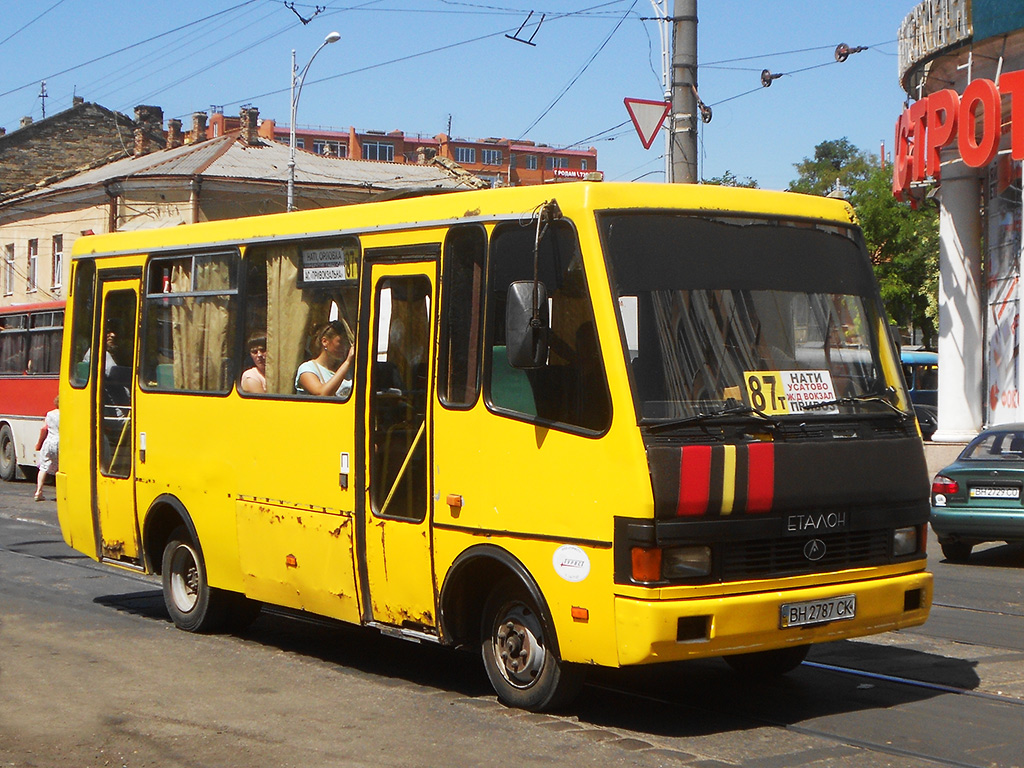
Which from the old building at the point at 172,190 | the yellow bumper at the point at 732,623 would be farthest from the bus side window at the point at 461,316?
the old building at the point at 172,190

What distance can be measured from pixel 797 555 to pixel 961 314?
1957cm

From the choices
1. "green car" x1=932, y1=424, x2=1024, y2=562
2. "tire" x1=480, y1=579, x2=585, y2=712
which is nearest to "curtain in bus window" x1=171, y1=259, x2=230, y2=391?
"tire" x1=480, y1=579, x2=585, y2=712

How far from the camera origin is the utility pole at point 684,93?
1413cm

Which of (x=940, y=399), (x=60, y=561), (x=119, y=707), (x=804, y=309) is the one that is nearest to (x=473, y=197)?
(x=804, y=309)

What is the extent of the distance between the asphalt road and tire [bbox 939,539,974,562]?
177 inches

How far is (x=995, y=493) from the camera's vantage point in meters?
14.2

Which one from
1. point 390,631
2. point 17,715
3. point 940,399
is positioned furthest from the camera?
point 940,399

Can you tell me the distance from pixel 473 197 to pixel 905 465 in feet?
8.88

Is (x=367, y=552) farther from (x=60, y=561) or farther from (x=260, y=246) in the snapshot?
(x=60, y=561)

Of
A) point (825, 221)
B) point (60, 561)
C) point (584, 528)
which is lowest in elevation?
point (60, 561)

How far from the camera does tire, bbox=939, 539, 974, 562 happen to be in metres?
14.9

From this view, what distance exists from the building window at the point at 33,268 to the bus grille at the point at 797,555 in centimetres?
4819

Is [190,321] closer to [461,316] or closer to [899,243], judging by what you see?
[461,316]

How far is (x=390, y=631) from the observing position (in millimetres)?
7941
